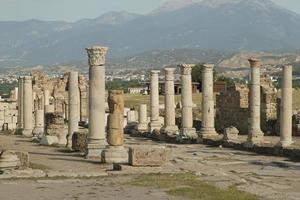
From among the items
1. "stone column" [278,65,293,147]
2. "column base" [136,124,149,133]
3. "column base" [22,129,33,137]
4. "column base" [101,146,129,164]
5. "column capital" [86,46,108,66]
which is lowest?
"column base" [101,146,129,164]

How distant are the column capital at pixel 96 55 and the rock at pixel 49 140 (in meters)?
8.82

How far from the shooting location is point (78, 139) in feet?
90.8

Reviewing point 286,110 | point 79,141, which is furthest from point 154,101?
point 79,141

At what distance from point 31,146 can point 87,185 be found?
1464cm

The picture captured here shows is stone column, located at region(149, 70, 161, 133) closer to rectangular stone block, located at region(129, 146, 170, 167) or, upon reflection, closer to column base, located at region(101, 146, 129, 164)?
column base, located at region(101, 146, 129, 164)

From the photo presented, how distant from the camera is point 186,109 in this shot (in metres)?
36.2

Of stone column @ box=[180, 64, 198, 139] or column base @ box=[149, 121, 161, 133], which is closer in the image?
stone column @ box=[180, 64, 198, 139]

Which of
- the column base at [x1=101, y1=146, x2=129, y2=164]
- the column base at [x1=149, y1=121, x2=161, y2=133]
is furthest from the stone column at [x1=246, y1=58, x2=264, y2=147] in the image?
the column base at [x1=149, y1=121, x2=161, y2=133]

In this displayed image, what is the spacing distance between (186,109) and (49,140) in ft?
25.6

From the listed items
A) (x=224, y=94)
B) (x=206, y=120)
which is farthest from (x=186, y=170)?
(x=224, y=94)

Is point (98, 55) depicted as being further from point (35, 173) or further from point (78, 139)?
point (35, 173)

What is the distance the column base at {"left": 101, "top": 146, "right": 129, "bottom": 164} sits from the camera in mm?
22516

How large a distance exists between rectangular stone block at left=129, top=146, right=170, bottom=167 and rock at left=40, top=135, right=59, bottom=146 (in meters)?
12.8

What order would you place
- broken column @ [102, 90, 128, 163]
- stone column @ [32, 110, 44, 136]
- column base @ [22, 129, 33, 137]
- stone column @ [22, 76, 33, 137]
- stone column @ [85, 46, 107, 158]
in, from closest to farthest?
1. broken column @ [102, 90, 128, 163]
2. stone column @ [85, 46, 107, 158]
3. stone column @ [32, 110, 44, 136]
4. stone column @ [22, 76, 33, 137]
5. column base @ [22, 129, 33, 137]
